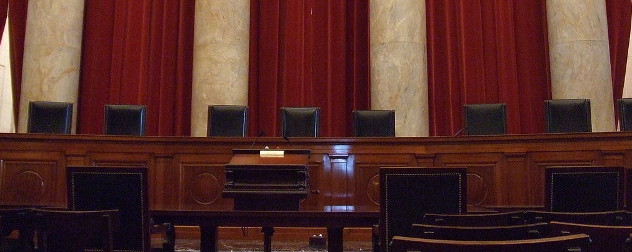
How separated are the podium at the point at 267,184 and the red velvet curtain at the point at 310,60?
364 cm

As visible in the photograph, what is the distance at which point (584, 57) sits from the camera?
6879 millimetres

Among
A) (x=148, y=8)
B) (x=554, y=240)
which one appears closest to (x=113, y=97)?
(x=148, y=8)

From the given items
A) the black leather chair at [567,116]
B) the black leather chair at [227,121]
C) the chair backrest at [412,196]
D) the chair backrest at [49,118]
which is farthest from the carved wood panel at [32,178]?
the black leather chair at [567,116]

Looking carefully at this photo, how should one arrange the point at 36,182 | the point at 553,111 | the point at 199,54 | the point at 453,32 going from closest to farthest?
the point at 36,182 < the point at 553,111 < the point at 199,54 < the point at 453,32

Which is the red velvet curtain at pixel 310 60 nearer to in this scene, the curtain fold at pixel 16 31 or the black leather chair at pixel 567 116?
the black leather chair at pixel 567 116

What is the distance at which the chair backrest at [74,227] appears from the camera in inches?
120

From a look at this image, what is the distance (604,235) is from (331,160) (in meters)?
3.01

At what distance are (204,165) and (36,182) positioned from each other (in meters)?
1.26

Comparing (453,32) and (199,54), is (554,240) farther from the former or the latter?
(453,32)

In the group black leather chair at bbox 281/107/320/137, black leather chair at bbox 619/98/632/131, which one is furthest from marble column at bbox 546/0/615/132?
black leather chair at bbox 281/107/320/137

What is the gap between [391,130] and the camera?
5.93 m

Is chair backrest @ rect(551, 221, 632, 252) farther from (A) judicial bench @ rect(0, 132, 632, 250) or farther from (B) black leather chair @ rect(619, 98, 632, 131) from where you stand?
(B) black leather chair @ rect(619, 98, 632, 131)

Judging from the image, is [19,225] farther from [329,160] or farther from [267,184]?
[329,160]

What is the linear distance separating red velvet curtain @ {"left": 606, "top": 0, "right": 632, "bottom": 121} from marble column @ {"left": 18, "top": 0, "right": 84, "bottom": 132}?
6048mm
